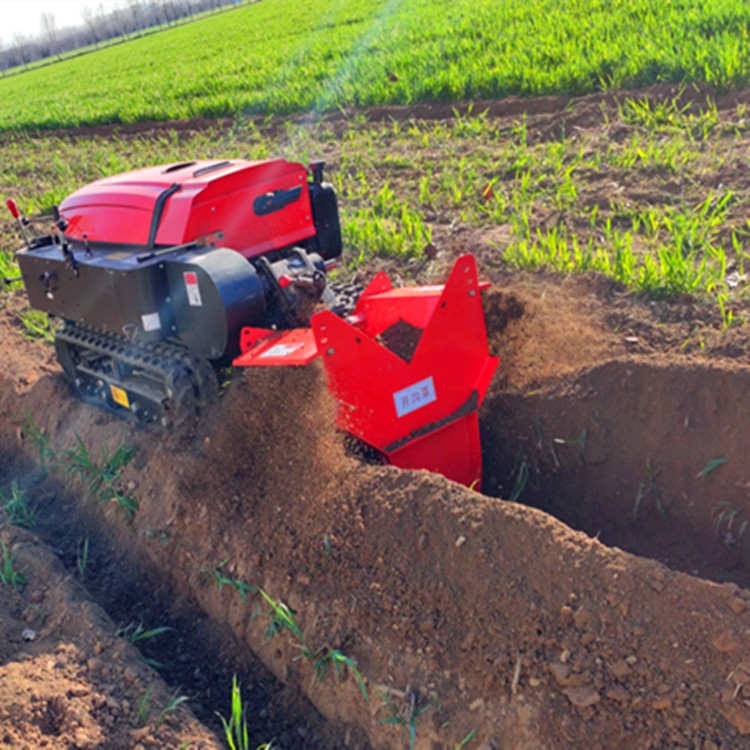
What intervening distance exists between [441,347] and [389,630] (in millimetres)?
1449

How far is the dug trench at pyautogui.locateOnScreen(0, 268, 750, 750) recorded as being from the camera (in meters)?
2.75

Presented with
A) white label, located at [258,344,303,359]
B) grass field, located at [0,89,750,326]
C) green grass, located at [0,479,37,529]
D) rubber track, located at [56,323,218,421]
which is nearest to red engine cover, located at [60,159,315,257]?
rubber track, located at [56,323,218,421]

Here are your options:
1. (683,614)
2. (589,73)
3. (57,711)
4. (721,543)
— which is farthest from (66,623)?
(589,73)

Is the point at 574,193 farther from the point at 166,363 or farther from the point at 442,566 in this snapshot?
the point at 442,566

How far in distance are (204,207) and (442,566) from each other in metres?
2.40

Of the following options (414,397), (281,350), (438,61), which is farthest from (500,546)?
(438,61)

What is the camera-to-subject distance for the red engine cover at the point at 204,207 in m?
4.48

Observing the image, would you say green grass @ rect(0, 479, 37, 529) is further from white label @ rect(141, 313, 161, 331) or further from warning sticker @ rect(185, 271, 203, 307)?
warning sticker @ rect(185, 271, 203, 307)

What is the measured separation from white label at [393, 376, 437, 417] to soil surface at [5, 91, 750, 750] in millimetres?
338

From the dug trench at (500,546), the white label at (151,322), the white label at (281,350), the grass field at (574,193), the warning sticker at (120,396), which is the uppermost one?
the white label at (151,322)

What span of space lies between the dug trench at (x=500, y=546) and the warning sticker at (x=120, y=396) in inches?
8.4

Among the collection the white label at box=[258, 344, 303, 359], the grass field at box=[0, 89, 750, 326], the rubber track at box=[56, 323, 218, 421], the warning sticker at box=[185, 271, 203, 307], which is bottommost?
the grass field at box=[0, 89, 750, 326]

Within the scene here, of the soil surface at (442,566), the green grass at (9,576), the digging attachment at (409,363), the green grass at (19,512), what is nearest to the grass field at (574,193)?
the soil surface at (442,566)

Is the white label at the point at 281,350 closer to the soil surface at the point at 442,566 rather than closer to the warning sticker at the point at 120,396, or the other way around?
the soil surface at the point at 442,566
